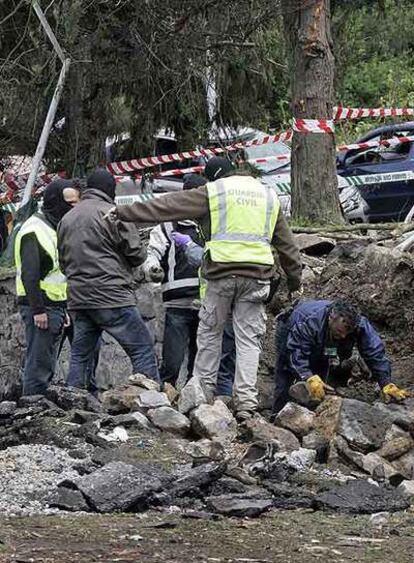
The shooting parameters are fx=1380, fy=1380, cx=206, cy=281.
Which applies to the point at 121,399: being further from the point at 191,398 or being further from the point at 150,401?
the point at 191,398

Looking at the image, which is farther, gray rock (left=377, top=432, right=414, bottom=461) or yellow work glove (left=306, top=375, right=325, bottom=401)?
yellow work glove (left=306, top=375, right=325, bottom=401)

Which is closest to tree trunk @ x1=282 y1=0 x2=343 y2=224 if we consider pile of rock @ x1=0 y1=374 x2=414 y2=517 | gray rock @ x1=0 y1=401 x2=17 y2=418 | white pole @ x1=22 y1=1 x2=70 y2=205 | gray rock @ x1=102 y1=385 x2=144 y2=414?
white pole @ x1=22 y1=1 x2=70 y2=205

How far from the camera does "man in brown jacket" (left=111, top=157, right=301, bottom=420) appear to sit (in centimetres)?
939

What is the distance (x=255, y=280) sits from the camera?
9.51m

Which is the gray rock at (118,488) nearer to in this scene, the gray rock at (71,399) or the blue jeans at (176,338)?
the gray rock at (71,399)

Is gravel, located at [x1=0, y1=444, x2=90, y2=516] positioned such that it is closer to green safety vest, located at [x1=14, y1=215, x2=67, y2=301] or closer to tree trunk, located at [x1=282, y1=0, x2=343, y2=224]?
green safety vest, located at [x1=14, y1=215, x2=67, y2=301]

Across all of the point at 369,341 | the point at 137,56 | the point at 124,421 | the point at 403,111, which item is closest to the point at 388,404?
the point at 369,341

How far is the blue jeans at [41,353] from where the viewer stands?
1049 centimetres

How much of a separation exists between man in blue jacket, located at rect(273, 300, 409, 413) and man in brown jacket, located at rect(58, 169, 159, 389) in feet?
3.53

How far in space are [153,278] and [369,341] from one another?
1.97 m

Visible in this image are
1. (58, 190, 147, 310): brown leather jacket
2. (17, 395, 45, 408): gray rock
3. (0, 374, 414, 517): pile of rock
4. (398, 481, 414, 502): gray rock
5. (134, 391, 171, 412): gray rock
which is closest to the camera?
(0, 374, 414, 517): pile of rock

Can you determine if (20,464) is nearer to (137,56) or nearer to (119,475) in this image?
(119,475)

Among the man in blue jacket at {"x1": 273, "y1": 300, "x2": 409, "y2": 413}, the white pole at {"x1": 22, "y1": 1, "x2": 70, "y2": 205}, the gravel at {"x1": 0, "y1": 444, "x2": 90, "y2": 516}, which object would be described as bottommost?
the gravel at {"x1": 0, "y1": 444, "x2": 90, "y2": 516}

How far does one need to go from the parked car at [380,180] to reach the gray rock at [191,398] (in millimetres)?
8996
